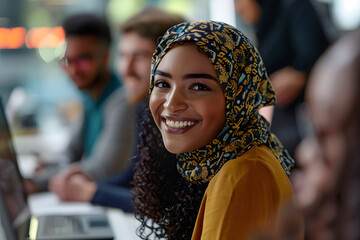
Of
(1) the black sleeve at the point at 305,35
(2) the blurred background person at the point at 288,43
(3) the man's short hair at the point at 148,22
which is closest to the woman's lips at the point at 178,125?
(3) the man's short hair at the point at 148,22

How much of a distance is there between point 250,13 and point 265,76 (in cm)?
126

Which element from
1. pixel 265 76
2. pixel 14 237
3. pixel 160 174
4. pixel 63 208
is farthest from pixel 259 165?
pixel 63 208

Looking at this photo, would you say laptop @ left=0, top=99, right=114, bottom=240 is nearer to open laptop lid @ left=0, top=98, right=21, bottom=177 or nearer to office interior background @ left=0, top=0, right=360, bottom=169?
open laptop lid @ left=0, top=98, right=21, bottom=177

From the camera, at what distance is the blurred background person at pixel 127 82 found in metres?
1.67

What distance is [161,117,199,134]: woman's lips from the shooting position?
33.8 inches

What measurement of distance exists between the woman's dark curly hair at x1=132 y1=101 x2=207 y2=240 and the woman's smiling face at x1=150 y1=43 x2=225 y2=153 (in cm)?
11

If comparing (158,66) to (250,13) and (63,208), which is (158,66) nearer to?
(63,208)

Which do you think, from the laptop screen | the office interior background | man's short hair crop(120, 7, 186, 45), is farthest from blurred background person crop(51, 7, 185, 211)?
the office interior background

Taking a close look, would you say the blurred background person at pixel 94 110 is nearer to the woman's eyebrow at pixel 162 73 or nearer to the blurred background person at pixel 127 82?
the blurred background person at pixel 127 82

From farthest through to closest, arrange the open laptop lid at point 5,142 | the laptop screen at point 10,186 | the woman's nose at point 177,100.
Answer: the open laptop lid at point 5,142, the laptop screen at point 10,186, the woman's nose at point 177,100

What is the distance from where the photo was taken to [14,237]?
1024 millimetres

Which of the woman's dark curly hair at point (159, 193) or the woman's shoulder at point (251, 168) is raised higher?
the woman's shoulder at point (251, 168)

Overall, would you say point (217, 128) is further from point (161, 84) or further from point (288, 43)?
point (288, 43)

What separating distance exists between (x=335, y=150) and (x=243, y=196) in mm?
343
